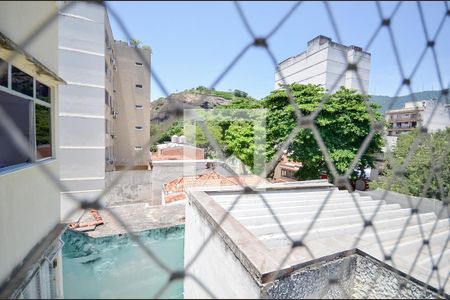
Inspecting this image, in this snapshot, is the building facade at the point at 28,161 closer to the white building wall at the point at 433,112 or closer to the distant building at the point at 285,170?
the white building wall at the point at 433,112

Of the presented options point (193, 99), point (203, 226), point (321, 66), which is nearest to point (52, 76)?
point (193, 99)

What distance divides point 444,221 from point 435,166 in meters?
1.59

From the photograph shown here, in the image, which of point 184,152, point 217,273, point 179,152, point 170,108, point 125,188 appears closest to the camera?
point 170,108

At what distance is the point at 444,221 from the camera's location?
6.49ft

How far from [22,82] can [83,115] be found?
938mm

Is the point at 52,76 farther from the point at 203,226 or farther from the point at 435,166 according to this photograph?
the point at 435,166

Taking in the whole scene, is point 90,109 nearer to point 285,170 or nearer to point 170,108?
point 170,108

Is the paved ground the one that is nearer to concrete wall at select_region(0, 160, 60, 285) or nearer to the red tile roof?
concrete wall at select_region(0, 160, 60, 285)

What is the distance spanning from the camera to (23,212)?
1.43 m

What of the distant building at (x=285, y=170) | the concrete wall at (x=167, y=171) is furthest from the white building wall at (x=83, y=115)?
the distant building at (x=285, y=170)

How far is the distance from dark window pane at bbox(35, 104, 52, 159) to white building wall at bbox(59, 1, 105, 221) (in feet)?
1.68

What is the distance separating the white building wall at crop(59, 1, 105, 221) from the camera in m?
0.60

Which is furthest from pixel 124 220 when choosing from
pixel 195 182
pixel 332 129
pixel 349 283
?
pixel 332 129

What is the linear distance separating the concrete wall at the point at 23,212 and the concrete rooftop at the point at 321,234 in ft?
3.03
